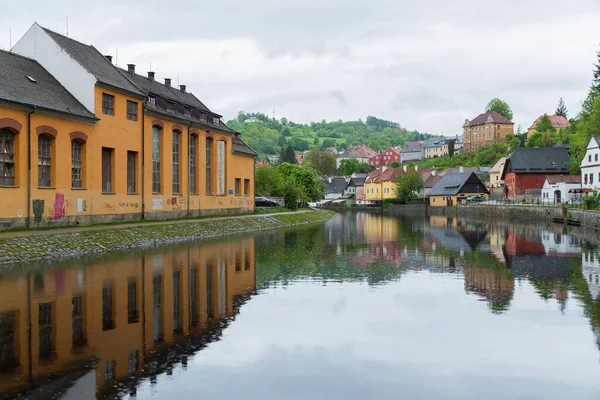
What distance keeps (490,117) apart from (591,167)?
388 ft

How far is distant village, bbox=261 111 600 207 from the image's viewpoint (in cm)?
7912

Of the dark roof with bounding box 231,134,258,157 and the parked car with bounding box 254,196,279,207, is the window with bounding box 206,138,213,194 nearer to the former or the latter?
the dark roof with bounding box 231,134,258,157

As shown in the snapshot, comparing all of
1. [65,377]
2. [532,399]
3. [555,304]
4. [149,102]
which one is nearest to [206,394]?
[65,377]

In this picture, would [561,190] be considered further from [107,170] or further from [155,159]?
[107,170]

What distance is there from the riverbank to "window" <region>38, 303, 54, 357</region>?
1086 cm

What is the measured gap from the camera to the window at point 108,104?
4009cm

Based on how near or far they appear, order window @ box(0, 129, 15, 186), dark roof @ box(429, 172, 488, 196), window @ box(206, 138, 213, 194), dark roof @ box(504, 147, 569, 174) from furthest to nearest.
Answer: dark roof @ box(429, 172, 488, 196), dark roof @ box(504, 147, 569, 174), window @ box(206, 138, 213, 194), window @ box(0, 129, 15, 186)

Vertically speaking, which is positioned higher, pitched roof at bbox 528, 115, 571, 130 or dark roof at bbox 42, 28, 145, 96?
pitched roof at bbox 528, 115, 571, 130

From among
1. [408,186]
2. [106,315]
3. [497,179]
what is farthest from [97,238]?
[497,179]

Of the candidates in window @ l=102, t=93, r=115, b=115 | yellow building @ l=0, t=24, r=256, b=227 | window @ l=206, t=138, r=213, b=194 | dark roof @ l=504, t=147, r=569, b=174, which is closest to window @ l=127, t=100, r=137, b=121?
yellow building @ l=0, t=24, r=256, b=227

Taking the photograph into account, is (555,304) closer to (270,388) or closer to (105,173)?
(270,388)

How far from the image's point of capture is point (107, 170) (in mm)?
41000

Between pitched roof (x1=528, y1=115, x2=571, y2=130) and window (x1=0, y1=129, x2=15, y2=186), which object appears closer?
window (x1=0, y1=129, x2=15, y2=186)

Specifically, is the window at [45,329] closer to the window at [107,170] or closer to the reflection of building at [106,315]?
the reflection of building at [106,315]
